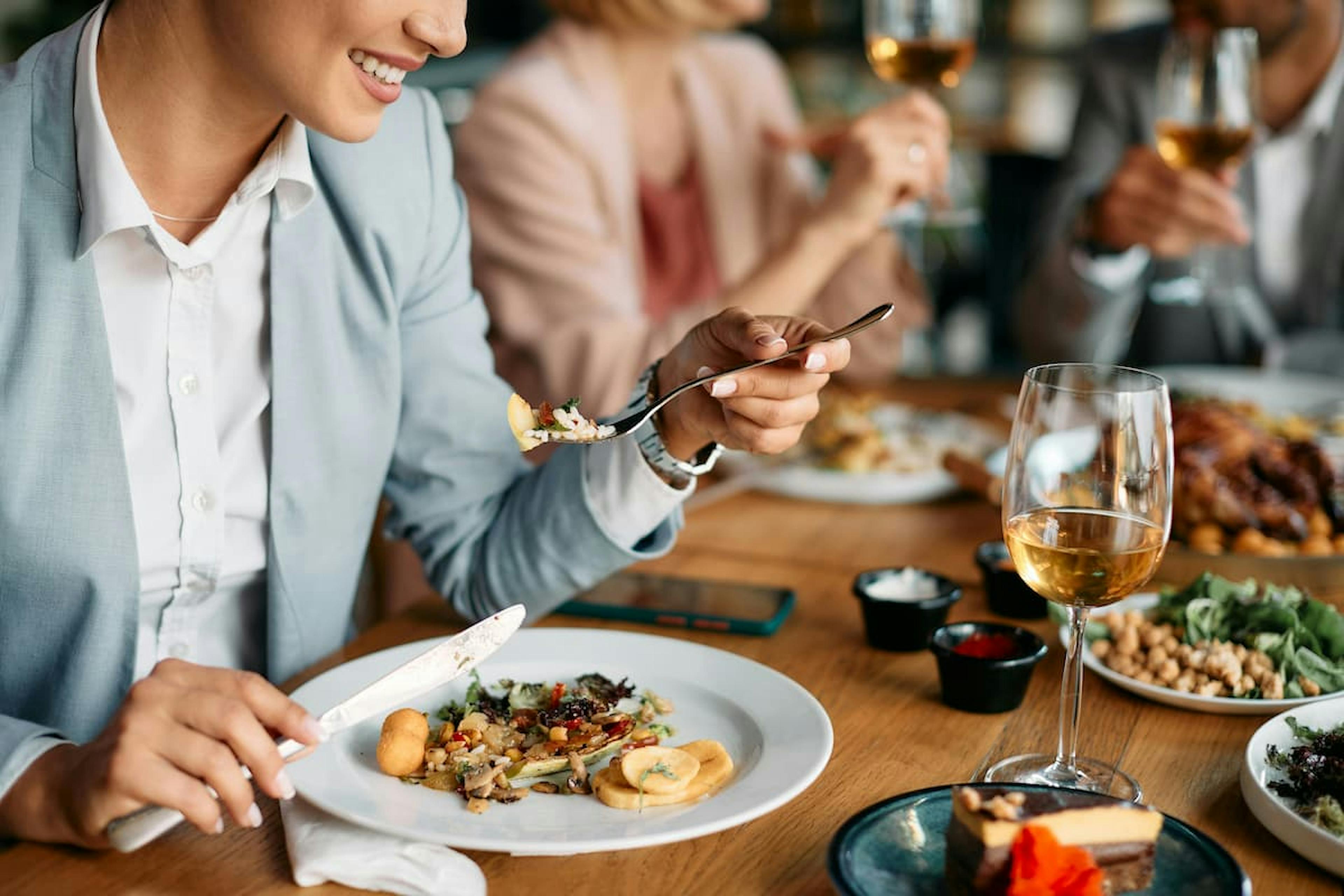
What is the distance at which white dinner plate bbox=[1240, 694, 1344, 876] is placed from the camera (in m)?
0.82

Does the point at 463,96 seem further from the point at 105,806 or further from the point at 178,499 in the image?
the point at 105,806

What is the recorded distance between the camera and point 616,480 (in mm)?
1294

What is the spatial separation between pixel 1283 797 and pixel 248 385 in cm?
99

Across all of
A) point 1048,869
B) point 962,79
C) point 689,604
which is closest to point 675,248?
point 689,604

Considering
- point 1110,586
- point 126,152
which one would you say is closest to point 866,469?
point 1110,586

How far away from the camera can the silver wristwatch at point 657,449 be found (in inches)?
48.9

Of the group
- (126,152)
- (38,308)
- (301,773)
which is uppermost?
(126,152)

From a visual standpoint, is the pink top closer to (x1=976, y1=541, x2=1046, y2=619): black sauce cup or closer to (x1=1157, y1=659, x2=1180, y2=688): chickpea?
(x1=976, y1=541, x2=1046, y2=619): black sauce cup

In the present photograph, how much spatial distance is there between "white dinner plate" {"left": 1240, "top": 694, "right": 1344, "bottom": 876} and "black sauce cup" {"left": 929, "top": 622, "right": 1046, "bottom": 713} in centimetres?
18

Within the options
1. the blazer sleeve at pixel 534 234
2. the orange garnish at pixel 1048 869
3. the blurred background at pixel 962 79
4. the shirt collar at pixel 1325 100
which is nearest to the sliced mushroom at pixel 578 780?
the orange garnish at pixel 1048 869

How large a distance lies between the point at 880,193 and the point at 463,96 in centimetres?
367

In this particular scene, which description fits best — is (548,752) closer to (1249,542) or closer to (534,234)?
(1249,542)

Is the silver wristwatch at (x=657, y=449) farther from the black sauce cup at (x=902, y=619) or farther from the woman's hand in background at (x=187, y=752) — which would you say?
the woman's hand in background at (x=187, y=752)

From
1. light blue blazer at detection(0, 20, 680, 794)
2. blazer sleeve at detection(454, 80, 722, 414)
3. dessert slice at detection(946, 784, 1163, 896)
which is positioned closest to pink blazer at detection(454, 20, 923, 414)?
blazer sleeve at detection(454, 80, 722, 414)
